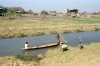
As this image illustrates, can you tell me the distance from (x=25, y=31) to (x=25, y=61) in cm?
1798

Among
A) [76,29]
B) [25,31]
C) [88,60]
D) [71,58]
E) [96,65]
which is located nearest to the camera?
[96,65]

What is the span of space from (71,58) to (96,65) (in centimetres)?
287

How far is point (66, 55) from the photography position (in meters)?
16.5

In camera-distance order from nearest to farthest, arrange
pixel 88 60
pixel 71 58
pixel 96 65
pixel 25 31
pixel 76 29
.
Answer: pixel 96 65 < pixel 88 60 < pixel 71 58 < pixel 25 31 < pixel 76 29

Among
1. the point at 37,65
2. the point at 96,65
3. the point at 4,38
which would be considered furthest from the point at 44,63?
the point at 4,38

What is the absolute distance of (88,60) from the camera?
14.4 m

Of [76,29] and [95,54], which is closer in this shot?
[95,54]

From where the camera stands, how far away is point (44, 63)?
1502 cm

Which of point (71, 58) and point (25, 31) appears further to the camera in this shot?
point (25, 31)

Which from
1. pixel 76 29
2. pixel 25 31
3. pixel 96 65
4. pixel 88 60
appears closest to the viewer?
pixel 96 65

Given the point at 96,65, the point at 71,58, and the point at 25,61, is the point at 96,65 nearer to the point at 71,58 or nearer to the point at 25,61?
the point at 71,58

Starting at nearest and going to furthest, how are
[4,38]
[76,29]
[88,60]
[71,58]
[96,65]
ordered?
[96,65]
[88,60]
[71,58]
[4,38]
[76,29]

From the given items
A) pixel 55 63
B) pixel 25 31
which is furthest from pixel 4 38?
pixel 55 63

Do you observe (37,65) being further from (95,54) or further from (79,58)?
(95,54)
